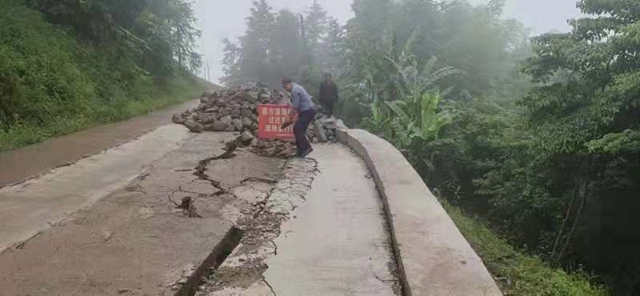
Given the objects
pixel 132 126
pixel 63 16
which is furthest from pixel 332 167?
pixel 63 16

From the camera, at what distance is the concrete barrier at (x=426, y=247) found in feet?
9.78

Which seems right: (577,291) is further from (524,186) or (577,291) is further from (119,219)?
(524,186)

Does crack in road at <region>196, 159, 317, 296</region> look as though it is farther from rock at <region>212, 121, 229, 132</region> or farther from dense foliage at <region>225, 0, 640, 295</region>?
rock at <region>212, 121, 229, 132</region>

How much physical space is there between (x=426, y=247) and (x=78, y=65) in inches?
531

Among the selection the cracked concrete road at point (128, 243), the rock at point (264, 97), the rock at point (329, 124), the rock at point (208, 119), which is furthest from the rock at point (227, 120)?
the cracked concrete road at point (128, 243)

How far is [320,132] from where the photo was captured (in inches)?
397

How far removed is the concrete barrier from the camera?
2982mm

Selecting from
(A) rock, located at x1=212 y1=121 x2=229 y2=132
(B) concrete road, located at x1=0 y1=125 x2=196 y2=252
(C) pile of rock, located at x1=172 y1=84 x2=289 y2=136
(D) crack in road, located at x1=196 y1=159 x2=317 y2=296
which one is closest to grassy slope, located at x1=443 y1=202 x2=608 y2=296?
(D) crack in road, located at x1=196 y1=159 x2=317 y2=296

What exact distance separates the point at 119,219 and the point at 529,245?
7.44 meters

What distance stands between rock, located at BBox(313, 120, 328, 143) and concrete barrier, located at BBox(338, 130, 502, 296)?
13.8ft

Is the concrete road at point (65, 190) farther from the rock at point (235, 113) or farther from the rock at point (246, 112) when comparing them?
the rock at point (246, 112)

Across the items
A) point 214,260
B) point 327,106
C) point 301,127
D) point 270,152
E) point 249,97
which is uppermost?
point 249,97

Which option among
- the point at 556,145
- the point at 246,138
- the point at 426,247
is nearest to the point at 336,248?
the point at 426,247

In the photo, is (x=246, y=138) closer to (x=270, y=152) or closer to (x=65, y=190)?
(x=270, y=152)
